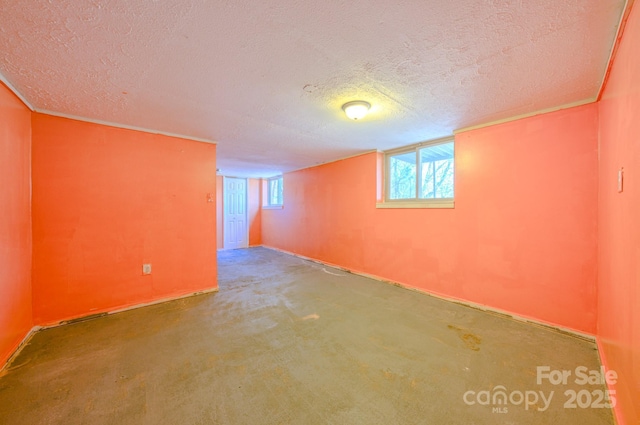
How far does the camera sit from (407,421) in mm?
1300

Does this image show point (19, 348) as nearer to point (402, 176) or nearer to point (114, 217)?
point (114, 217)

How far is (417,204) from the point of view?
3.44m

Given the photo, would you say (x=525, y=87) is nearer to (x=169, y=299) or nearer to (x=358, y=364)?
(x=358, y=364)

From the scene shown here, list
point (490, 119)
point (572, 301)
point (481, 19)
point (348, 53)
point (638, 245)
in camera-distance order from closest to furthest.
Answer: point (638, 245) → point (481, 19) → point (348, 53) → point (572, 301) → point (490, 119)

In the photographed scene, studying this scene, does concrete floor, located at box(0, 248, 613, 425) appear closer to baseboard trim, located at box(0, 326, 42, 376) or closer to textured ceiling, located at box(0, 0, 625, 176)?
baseboard trim, located at box(0, 326, 42, 376)

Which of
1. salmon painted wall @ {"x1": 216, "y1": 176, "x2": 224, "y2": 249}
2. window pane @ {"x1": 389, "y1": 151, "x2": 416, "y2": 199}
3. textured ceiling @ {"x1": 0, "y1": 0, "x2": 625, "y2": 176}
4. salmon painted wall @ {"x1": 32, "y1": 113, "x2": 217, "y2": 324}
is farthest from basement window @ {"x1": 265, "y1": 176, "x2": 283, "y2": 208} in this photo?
textured ceiling @ {"x1": 0, "y1": 0, "x2": 625, "y2": 176}

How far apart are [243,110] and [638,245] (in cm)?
281

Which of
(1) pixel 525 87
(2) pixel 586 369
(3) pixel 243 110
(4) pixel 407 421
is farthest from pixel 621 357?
(3) pixel 243 110

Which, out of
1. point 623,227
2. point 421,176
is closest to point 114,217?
point 421,176

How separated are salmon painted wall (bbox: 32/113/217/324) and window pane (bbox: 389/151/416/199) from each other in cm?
282

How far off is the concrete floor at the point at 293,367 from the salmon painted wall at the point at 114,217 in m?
0.35

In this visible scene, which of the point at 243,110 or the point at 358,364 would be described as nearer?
the point at 358,364

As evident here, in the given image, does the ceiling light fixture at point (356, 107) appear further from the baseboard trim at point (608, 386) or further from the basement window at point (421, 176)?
the baseboard trim at point (608, 386)

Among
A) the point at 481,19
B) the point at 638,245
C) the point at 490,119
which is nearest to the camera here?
the point at 638,245
